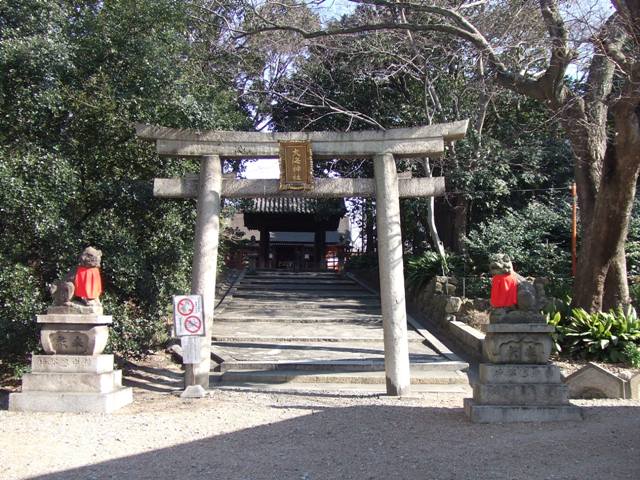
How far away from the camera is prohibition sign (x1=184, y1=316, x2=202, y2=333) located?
340 inches

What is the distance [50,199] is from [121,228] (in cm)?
132

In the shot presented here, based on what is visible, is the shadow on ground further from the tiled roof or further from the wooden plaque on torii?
the tiled roof

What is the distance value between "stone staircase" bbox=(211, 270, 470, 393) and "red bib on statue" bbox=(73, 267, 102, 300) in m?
3.06

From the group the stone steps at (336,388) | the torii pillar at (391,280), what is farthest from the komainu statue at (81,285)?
the torii pillar at (391,280)

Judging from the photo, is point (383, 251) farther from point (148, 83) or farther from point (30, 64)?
point (30, 64)

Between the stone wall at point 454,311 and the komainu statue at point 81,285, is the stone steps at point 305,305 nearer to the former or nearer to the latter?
the stone wall at point 454,311

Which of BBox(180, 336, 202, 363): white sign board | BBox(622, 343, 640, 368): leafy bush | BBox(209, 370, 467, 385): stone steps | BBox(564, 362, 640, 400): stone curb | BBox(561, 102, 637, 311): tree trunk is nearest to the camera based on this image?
BBox(564, 362, 640, 400): stone curb

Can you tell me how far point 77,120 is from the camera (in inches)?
376

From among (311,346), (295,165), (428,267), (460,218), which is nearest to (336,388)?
(311,346)

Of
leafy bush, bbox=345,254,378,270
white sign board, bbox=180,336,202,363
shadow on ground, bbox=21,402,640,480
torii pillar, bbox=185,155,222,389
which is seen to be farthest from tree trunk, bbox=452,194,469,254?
shadow on ground, bbox=21,402,640,480

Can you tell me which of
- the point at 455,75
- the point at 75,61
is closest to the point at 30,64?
the point at 75,61

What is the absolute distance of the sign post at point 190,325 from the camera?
28.2 feet

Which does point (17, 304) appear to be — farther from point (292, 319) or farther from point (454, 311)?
point (454, 311)

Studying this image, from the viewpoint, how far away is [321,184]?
9.74 m
